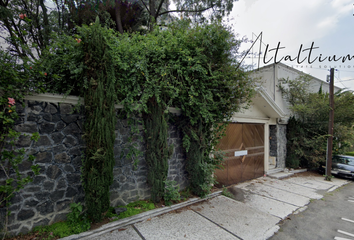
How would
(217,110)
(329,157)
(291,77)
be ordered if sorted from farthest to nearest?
1. (291,77)
2. (329,157)
3. (217,110)

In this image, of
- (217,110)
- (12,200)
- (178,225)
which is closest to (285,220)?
(178,225)

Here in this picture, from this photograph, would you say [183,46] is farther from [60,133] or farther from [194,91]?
[60,133]

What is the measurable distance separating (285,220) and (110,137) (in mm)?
4483

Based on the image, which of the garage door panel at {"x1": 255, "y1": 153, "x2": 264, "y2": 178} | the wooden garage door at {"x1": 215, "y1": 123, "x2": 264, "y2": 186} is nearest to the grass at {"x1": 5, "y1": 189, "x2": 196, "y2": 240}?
the wooden garage door at {"x1": 215, "y1": 123, "x2": 264, "y2": 186}

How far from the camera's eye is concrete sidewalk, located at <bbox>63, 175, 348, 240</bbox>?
337 centimetres

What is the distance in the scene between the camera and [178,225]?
3699 mm

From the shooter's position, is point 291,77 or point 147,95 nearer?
point 147,95

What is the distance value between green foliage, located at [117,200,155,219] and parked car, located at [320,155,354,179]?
31.1ft

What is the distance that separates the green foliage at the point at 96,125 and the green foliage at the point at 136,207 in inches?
23.5

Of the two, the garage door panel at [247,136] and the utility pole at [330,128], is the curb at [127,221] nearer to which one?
the garage door panel at [247,136]

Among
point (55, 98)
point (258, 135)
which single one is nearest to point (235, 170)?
point (258, 135)

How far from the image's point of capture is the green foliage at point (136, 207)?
3.85 m

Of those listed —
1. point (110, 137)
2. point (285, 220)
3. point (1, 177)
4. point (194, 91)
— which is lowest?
point (285, 220)

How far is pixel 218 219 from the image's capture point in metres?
4.03
